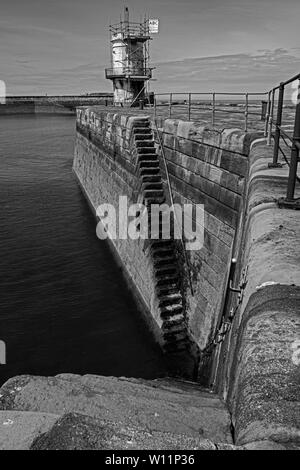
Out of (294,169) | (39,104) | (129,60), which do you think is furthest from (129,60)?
(39,104)

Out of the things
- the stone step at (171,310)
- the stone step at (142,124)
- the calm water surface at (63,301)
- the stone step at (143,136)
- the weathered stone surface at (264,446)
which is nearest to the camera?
the weathered stone surface at (264,446)

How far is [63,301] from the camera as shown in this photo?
12.4 metres

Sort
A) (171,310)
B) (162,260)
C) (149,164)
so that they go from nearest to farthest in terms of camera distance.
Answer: (171,310)
(162,260)
(149,164)

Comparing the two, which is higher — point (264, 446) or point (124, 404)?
point (264, 446)

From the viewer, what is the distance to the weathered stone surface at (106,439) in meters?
1.71

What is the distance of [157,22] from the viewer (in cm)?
3083

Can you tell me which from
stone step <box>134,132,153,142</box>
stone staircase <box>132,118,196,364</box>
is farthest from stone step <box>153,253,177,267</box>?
stone step <box>134,132,153,142</box>

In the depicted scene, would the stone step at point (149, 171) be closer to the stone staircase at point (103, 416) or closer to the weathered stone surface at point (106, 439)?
the stone staircase at point (103, 416)

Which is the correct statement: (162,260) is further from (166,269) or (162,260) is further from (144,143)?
(144,143)

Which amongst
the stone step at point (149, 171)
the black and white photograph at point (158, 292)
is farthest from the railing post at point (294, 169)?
the stone step at point (149, 171)

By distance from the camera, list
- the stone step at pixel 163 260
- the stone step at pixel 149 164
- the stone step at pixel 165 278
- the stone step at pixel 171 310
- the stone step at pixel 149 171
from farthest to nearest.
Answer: the stone step at pixel 149 164, the stone step at pixel 149 171, the stone step at pixel 163 260, the stone step at pixel 165 278, the stone step at pixel 171 310

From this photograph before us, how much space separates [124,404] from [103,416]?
213mm

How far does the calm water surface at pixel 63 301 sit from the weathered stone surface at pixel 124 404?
21.3 feet

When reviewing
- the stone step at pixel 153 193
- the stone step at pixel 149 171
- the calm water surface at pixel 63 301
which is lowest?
the calm water surface at pixel 63 301
